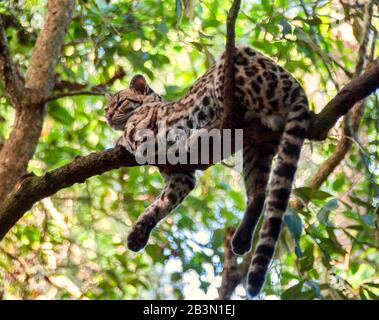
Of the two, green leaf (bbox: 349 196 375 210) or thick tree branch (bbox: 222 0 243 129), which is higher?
thick tree branch (bbox: 222 0 243 129)

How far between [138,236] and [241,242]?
2.76ft

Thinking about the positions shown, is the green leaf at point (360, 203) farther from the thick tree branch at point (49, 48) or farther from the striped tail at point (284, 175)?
the thick tree branch at point (49, 48)

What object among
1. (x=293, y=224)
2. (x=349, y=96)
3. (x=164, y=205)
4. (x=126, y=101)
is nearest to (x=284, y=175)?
(x=293, y=224)

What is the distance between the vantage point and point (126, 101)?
5.67 meters

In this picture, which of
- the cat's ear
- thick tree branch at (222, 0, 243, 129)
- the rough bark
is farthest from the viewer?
the cat's ear

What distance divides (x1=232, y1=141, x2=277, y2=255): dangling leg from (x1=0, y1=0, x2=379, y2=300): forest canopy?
938 millimetres

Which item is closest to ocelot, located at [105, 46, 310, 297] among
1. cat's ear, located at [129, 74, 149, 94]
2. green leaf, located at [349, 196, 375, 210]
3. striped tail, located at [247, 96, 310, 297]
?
striped tail, located at [247, 96, 310, 297]

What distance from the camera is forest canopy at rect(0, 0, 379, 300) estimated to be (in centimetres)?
596

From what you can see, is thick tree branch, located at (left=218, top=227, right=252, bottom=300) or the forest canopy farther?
the forest canopy

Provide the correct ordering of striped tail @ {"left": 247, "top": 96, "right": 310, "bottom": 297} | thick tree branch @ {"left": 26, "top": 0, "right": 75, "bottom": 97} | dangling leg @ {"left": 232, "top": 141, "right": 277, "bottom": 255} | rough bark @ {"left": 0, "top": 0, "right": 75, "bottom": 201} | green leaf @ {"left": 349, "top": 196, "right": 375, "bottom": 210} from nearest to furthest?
striped tail @ {"left": 247, "top": 96, "right": 310, "bottom": 297}
dangling leg @ {"left": 232, "top": 141, "right": 277, "bottom": 255}
green leaf @ {"left": 349, "top": 196, "right": 375, "bottom": 210}
rough bark @ {"left": 0, "top": 0, "right": 75, "bottom": 201}
thick tree branch @ {"left": 26, "top": 0, "right": 75, "bottom": 97}

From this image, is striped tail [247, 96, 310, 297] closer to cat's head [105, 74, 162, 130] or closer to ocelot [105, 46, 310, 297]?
ocelot [105, 46, 310, 297]

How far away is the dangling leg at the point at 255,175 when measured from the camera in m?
4.60

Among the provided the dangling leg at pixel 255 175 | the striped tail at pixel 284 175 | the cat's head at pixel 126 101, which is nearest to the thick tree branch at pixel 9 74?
the cat's head at pixel 126 101

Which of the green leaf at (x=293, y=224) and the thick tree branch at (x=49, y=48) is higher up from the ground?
the thick tree branch at (x=49, y=48)
